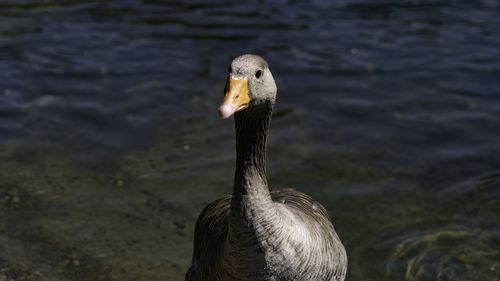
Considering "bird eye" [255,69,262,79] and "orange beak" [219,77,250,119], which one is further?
"bird eye" [255,69,262,79]

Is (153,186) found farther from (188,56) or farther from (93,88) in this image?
(188,56)

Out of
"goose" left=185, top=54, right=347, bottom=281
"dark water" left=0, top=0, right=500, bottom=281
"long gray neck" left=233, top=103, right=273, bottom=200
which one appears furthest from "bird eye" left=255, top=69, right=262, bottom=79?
"dark water" left=0, top=0, right=500, bottom=281

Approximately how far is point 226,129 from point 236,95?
5.55 metres

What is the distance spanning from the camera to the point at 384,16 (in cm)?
1428

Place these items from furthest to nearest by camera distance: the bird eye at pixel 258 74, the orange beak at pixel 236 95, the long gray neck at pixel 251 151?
the long gray neck at pixel 251 151, the bird eye at pixel 258 74, the orange beak at pixel 236 95

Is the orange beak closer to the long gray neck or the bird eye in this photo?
the bird eye

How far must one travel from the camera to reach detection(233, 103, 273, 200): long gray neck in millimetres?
4887

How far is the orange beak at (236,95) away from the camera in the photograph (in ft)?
14.3

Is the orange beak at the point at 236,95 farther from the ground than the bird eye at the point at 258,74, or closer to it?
closer to it

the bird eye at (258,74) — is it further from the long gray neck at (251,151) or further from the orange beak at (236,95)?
Result: the long gray neck at (251,151)

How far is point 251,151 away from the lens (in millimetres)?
5051

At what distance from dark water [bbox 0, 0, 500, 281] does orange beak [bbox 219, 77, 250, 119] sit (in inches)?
119

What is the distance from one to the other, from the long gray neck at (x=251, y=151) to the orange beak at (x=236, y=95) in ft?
0.95

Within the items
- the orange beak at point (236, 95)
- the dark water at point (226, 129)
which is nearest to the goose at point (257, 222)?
the orange beak at point (236, 95)
